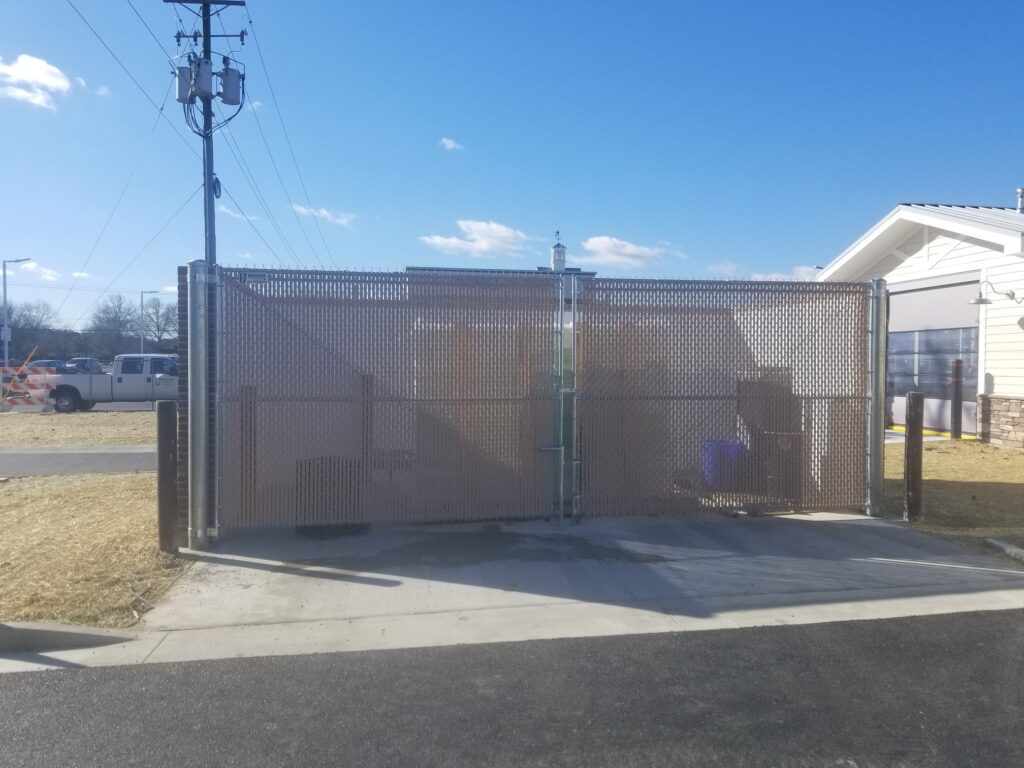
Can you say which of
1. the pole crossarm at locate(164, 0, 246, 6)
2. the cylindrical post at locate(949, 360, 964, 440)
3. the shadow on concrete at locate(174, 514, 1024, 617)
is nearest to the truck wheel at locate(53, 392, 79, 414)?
the pole crossarm at locate(164, 0, 246, 6)

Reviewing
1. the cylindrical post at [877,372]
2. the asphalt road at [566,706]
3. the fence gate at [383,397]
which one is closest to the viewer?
the asphalt road at [566,706]

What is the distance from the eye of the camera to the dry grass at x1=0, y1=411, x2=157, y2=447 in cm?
1695

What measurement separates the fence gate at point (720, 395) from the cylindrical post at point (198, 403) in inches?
143

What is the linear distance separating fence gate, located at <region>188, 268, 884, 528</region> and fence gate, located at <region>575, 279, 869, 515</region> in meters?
0.02

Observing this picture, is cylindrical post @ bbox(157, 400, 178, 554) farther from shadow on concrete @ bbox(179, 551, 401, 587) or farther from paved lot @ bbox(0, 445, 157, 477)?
paved lot @ bbox(0, 445, 157, 477)

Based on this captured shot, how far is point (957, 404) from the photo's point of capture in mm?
16703

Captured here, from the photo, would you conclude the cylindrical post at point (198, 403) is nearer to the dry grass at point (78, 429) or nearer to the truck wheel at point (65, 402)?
the dry grass at point (78, 429)

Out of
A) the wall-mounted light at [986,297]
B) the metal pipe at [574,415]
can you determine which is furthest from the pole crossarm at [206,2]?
the wall-mounted light at [986,297]

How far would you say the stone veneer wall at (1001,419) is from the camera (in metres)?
14.8

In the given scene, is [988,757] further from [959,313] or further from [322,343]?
[959,313]

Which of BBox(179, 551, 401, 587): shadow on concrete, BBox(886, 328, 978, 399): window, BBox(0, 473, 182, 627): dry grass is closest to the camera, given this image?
BBox(0, 473, 182, 627): dry grass

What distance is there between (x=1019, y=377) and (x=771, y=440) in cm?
865

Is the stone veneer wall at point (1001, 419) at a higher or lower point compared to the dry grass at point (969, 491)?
higher

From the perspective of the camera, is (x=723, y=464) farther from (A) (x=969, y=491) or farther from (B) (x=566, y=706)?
(B) (x=566, y=706)
